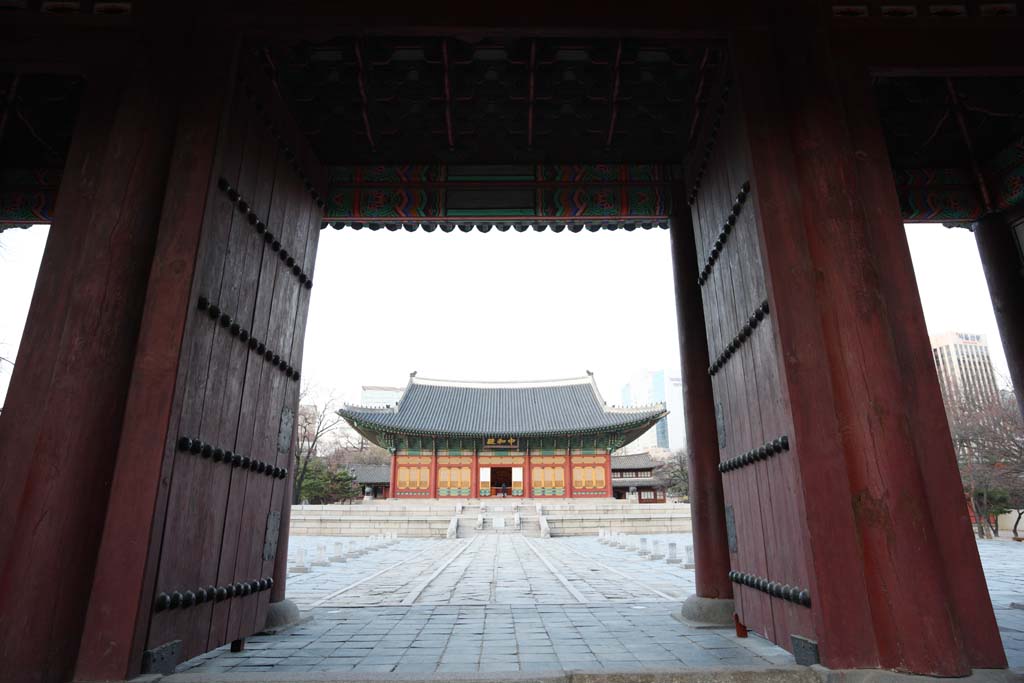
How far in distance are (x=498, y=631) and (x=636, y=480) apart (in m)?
43.0

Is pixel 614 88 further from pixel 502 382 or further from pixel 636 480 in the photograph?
pixel 636 480

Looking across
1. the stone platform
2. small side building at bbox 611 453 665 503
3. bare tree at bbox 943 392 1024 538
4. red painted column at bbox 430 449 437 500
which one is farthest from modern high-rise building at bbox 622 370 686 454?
bare tree at bbox 943 392 1024 538

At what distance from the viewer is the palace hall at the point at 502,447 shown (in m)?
32.1

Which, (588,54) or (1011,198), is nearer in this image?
(588,54)

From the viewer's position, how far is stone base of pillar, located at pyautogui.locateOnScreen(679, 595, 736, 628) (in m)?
4.38

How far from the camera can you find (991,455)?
782 inches

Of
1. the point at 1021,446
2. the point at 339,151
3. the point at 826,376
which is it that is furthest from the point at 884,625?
the point at 1021,446

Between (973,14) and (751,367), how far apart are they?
2420 mm

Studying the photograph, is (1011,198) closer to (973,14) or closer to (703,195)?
(973,14)

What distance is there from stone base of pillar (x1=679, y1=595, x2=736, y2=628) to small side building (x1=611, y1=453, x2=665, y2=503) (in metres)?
41.2

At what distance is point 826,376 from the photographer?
2.73m

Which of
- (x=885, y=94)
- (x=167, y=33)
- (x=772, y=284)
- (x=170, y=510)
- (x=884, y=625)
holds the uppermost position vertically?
(x=885, y=94)

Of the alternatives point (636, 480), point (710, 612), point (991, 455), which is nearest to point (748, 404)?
point (710, 612)

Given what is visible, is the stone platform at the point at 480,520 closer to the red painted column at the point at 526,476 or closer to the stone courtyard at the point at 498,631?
the red painted column at the point at 526,476
